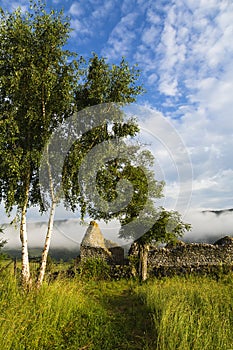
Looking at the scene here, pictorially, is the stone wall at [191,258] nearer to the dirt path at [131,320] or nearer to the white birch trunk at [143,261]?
the white birch trunk at [143,261]

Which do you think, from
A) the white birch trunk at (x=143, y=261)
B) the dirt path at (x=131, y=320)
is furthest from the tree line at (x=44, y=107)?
the white birch trunk at (x=143, y=261)

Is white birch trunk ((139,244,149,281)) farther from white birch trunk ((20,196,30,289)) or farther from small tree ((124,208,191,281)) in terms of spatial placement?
white birch trunk ((20,196,30,289))

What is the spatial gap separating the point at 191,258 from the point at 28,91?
61.8ft

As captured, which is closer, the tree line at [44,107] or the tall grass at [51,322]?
the tall grass at [51,322]

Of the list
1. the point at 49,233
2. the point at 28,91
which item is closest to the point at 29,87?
the point at 28,91

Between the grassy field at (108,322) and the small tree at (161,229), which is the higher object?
the small tree at (161,229)

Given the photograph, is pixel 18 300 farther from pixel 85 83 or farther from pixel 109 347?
pixel 85 83

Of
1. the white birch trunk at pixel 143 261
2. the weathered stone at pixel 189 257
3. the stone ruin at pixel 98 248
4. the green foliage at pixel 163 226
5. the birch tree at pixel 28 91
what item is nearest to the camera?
the birch tree at pixel 28 91

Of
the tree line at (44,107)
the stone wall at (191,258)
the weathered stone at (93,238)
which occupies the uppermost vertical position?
the tree line at (44,107)

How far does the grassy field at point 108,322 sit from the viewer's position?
27.8 feet

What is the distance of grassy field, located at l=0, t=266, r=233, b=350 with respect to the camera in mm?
8461

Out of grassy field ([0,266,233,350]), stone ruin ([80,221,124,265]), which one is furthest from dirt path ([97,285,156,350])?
stone ruin ([80,221,124,265])

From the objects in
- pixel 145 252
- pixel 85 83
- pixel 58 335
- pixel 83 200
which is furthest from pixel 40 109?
pixel 145 252

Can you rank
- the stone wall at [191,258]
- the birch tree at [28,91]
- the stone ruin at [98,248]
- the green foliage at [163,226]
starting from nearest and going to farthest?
the birch tree at [28,91], the green foliage at [163,226], the stone wall at [191,258], the stone ruin at [98,248]
